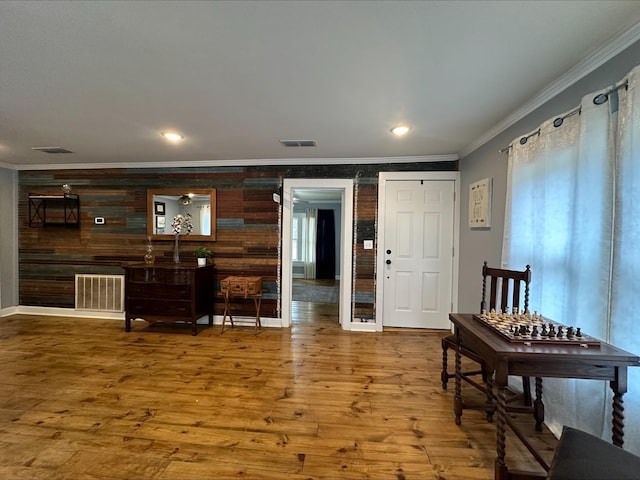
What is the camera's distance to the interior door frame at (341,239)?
158 inches

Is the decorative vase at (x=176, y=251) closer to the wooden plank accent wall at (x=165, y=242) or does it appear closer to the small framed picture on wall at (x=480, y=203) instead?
the wooden plank accent wall at (x=165, y=242)

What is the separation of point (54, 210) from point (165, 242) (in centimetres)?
193

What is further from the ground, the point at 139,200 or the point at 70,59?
the point at 70,59

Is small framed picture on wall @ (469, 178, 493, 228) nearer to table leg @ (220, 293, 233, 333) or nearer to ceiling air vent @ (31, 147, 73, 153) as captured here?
table leg @ (220, 293, 233, 333)

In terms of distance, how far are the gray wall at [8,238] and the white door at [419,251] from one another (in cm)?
591

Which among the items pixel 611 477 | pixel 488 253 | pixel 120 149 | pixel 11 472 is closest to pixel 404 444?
pixel 611 477

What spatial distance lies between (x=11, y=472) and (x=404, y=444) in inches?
89.1

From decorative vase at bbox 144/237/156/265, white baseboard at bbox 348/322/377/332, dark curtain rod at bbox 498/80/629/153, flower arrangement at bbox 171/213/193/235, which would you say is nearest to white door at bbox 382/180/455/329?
white baseboard at bbox 348/322/377/332

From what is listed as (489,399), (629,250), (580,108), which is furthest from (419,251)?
(629,250)

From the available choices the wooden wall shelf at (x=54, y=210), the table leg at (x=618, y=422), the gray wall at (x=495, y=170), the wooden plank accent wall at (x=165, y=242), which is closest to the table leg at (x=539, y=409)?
the table leg at (x=618, y=422)

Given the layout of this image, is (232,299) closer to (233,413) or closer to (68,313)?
(233,413)

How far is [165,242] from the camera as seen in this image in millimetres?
4363

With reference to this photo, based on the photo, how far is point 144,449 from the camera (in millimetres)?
1734

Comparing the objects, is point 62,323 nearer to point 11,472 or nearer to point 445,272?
point 11,472
